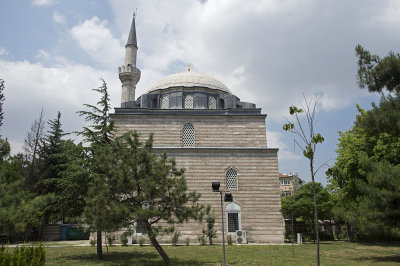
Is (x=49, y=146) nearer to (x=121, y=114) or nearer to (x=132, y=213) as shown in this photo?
(x=121, y=114)

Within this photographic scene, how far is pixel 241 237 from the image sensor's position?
1825cm

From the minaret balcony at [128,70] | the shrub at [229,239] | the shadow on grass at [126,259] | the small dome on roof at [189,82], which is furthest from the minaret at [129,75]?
the shadow on grass at [126,259]

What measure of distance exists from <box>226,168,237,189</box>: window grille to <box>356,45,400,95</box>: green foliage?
10.2m

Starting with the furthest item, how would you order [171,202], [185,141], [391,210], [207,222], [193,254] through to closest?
1. [185,141]
2. [207,222]
3. [193,254]
4. [391,210]
5. [171,202]

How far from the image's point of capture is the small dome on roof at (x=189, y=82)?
24.7m

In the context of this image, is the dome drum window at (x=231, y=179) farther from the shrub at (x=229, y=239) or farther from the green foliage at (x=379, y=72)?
the green foliage at (x=379, y=72)

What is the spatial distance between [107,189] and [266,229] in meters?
12.1

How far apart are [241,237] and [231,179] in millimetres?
3690

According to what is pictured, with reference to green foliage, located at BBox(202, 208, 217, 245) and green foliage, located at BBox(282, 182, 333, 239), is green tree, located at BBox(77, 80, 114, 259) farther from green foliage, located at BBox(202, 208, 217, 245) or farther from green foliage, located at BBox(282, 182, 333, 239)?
green foliage, located at BBox(282, 182, 333, 239)

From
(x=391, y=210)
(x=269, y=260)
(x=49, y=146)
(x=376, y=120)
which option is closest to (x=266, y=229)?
(x=269, y=260)

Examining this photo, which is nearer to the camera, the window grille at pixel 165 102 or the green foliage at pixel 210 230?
the green foliage at pixel 210 230

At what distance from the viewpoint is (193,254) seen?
44.9 ft

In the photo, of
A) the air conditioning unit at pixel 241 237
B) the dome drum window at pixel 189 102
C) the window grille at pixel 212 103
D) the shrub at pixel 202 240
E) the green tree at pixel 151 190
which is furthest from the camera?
the window grille at pixel 212 103

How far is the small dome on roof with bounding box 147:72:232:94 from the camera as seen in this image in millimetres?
24688
